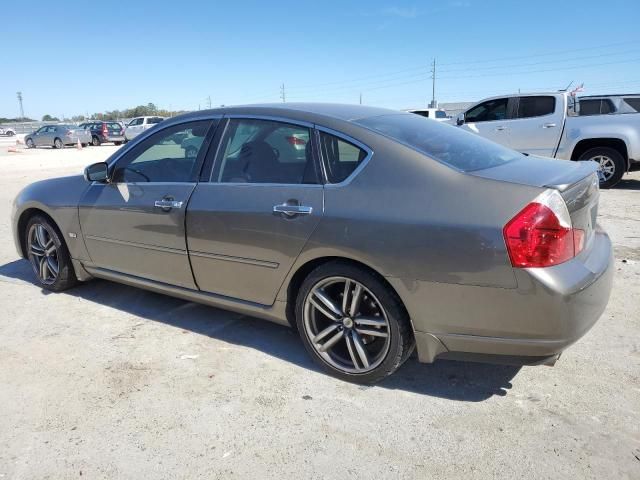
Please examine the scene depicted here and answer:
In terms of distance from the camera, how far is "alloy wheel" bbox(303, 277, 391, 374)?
2793mm

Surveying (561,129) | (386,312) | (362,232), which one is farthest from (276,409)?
(561,129)

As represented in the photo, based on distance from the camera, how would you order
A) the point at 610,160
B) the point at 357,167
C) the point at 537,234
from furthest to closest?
the point at 610,160, the point at 357,167, the point at 537,234

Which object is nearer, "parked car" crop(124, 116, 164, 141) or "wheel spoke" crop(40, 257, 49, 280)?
"wheel spoke" crop(40, 257, 49, 280)

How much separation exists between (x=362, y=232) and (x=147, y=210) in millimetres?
1738

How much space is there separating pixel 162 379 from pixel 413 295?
161 cm

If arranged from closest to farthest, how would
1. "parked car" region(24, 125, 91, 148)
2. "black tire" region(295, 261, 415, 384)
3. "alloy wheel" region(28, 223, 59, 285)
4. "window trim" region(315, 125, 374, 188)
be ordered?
"black tire" region(295, 261, 415, 384)
"window trim" region(315, 125, 374, 188)
"alloy wheel" region(28, 223, 59, 285)
"parked car" region(24, 125, 91, 148)

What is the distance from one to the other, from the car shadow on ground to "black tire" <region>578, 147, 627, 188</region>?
7.49 m

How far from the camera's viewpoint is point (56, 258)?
4422 millimetres

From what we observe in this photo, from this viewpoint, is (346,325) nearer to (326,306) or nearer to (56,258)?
(326,306)

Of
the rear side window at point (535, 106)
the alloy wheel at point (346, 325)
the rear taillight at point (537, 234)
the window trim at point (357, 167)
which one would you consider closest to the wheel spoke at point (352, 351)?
the alloy wheel at point (346, 325)

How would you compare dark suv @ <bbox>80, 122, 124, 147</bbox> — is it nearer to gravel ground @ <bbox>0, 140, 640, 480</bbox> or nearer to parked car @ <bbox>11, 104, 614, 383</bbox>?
parked car @ <bbox>11, 104, 614, 383</bbox>

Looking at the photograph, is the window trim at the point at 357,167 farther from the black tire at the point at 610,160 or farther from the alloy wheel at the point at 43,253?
the black tire at the point at 610,160

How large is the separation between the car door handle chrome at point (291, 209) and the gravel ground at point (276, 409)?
3.22ft

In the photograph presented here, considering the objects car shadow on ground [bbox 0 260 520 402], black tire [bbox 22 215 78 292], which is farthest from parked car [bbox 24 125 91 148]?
black tire [bbox 22 215 78 292]
